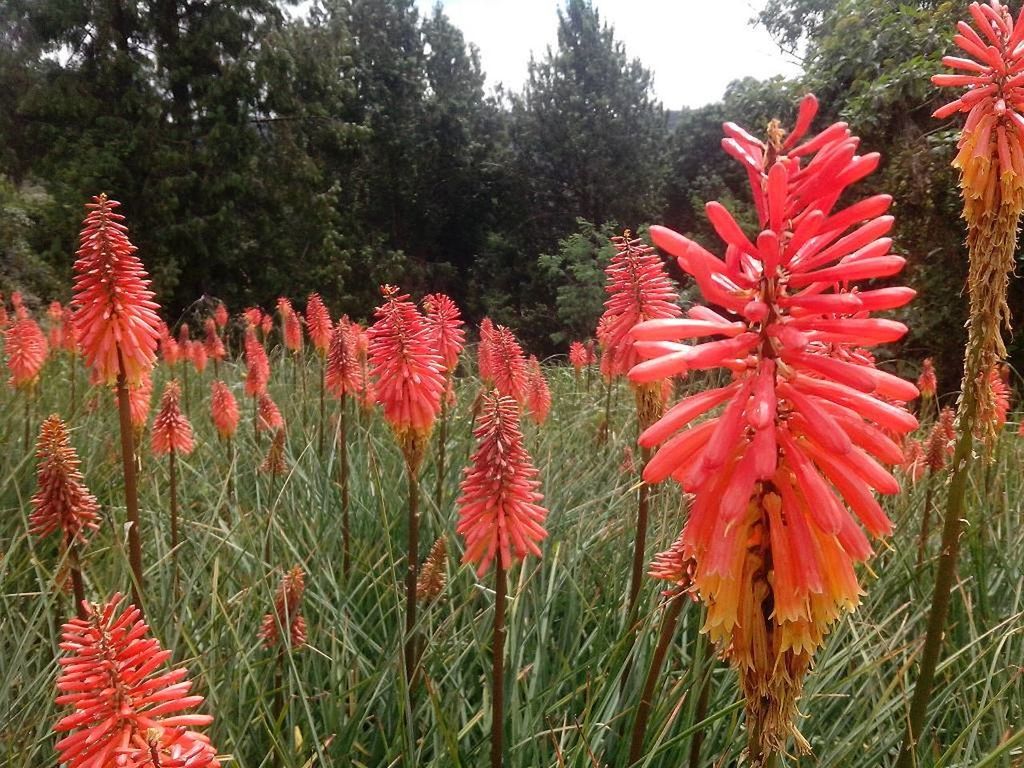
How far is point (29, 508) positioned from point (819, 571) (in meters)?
4.90

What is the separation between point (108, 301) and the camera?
2666 mm

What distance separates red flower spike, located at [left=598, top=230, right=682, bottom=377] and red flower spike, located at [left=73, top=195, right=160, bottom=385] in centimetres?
168

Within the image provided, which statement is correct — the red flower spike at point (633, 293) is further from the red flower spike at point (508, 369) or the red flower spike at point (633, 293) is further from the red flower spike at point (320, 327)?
the red flower spike at point (320, 327)

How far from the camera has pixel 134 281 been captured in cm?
270

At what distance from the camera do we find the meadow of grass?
100 inches

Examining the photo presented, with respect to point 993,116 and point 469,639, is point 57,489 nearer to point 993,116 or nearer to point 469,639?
point 469,639

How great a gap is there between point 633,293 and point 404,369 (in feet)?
3.09

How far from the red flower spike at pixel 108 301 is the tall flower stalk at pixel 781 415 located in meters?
2.09

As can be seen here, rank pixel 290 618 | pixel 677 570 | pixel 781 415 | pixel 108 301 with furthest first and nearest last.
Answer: pixel 290 618 < pixel 108 301 < pixel 677 570 < pixel 781 415

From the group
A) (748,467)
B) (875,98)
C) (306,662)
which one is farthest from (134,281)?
(875,98)

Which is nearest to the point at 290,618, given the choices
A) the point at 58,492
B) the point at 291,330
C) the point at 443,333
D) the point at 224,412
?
the point at 58,492

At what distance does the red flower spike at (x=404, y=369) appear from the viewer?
2.95m

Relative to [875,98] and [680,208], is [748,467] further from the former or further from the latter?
[680,208]

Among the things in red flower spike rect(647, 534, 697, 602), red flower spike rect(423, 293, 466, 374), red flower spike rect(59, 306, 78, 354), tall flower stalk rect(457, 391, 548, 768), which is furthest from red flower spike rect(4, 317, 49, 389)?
red flower spike rect(647, 534, 697, 602)
